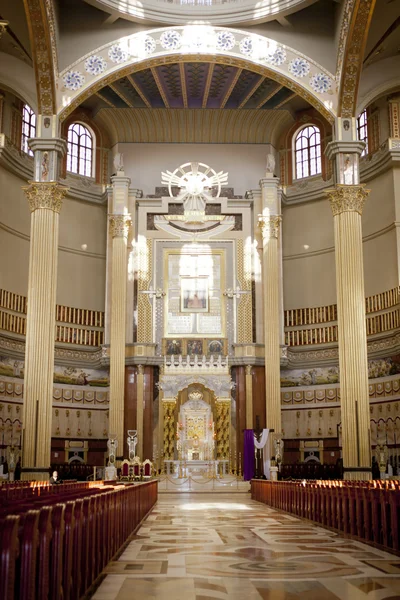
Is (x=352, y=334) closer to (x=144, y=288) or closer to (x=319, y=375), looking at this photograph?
(x=319, y=375)

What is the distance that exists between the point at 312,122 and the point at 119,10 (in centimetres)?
1030

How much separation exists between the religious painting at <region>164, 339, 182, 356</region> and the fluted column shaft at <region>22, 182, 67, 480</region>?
815 centimetres

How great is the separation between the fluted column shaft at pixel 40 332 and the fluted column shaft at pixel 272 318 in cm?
948

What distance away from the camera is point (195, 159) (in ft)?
98.4

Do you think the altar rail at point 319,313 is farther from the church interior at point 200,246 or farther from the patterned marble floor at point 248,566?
the patterned marble floor at point 248,566

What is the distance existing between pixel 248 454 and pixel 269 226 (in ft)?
29.3

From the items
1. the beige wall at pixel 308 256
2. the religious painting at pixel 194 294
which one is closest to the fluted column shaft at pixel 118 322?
the religious painting at pixel 194 294

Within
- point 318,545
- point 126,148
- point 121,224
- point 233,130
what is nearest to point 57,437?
point 121,224

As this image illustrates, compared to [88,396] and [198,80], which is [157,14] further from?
[88,396]

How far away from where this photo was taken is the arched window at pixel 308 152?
29.7 metres

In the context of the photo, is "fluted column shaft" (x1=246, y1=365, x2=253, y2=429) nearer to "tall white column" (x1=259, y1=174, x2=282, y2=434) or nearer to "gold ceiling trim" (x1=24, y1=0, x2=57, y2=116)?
"tall white column" (x1=259, y1=174, x2=282, y2=434)

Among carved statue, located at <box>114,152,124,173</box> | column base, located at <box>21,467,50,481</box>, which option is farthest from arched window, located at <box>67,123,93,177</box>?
column base, located at <box>21,467,50,481</box>

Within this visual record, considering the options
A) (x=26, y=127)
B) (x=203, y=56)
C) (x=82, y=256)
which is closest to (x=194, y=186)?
(x=82, y=256)

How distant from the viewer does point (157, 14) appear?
2306 centimetres
